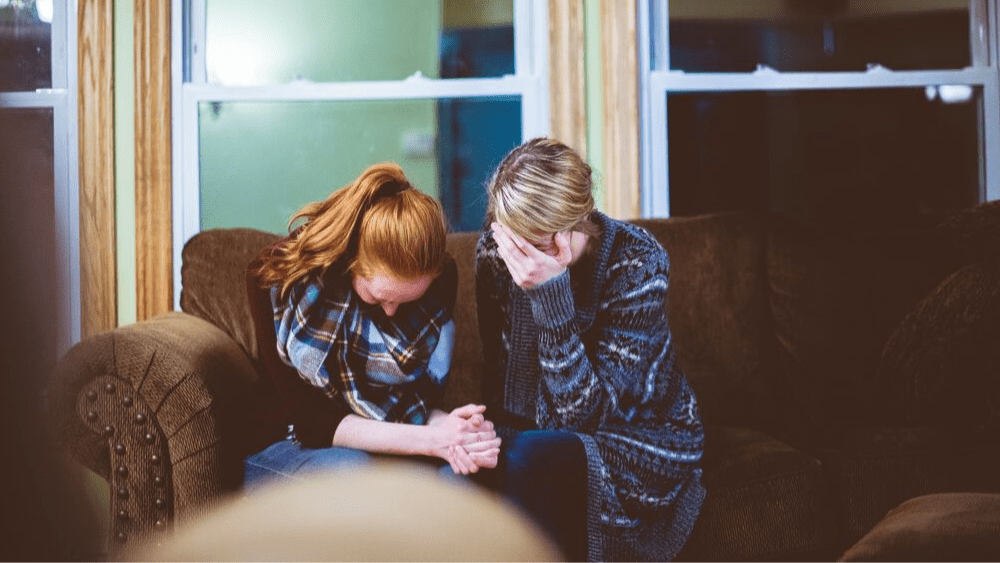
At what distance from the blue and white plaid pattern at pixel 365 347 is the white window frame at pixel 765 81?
1.35 meters

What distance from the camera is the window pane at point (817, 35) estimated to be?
2939 mm

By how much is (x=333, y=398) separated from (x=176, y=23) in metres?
1.64

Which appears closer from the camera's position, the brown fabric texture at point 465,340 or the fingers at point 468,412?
the fingers at point 468,412

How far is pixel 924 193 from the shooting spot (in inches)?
120

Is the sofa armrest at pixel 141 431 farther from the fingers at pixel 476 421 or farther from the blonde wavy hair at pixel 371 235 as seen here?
the fingers at pixel 476 421

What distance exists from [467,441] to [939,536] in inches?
27.6

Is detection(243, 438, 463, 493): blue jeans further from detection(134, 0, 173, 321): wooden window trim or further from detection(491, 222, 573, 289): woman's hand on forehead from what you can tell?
detection(134, 0, 173, 321): wooden window trim

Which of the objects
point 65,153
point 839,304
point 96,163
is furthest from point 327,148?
point 839,304

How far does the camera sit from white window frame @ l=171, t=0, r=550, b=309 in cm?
271

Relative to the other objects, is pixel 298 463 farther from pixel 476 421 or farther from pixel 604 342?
pixel 604 342

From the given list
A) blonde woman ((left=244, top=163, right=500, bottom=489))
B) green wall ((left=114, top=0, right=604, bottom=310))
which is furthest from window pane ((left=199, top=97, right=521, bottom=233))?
blonde woman ((left=244, top=163, right=500, bottom=489))

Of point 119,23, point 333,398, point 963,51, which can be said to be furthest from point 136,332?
point 963,51

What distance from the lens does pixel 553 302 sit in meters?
1.64

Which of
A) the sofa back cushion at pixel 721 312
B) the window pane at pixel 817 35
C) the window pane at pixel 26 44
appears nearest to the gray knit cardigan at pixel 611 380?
the sofa back cushion at pixel 721 312
